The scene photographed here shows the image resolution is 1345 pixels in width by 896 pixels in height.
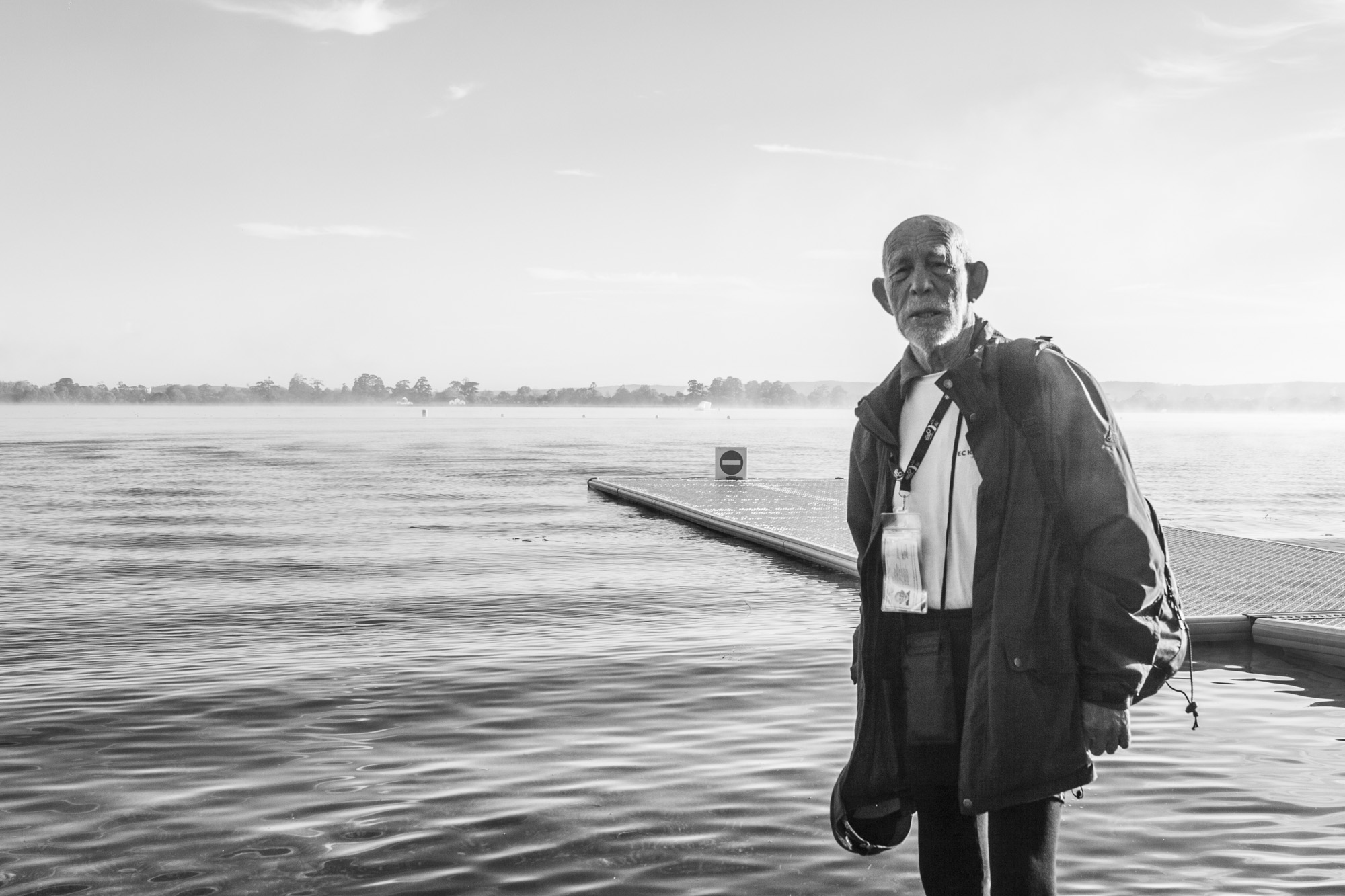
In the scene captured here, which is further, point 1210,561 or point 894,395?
point 1210,561

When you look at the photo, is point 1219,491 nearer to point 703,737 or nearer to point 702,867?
point 703,737

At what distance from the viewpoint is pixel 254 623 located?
11.7 m

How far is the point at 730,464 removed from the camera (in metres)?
29.6

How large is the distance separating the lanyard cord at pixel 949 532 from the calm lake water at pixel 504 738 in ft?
7.38

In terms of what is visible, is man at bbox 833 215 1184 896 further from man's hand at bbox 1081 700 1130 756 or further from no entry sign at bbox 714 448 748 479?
no entry sign at bbox 714 448 748 479

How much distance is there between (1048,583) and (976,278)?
896mm

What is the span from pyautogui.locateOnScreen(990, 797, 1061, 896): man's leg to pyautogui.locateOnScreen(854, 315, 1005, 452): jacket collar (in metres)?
0.99

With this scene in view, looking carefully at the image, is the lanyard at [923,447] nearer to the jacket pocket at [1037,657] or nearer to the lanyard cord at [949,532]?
the lanyard cord at [949,532]

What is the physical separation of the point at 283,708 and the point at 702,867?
13.2 feet

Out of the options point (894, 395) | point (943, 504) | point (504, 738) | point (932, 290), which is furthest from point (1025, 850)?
point (504, 738)

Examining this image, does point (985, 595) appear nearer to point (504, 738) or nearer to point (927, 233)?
point (927, 233)

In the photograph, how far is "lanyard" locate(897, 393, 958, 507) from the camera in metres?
3.13

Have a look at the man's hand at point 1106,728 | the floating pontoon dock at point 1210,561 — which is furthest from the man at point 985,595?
the floating pontoon dock at point 1210,561

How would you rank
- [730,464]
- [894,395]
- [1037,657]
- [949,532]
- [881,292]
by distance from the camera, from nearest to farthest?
[1037,657]
[949,532]
[894,395]
[881,292]
[730,464]
